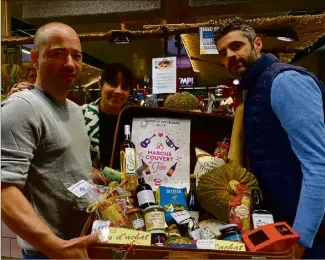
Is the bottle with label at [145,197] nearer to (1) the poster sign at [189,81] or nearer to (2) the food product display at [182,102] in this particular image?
(2) the food product display at [182,102]

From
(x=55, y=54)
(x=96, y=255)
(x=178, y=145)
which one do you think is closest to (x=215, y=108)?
(x=178, y=145)

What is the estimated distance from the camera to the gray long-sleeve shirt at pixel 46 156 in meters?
1.27

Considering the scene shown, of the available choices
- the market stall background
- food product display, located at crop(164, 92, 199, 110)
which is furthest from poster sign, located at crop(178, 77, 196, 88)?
food product display, located at crop(164, 92, 199, 110)

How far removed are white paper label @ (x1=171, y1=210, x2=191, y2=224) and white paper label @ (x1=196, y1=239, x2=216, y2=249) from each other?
20 centimetres

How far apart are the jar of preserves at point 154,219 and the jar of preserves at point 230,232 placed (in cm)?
19

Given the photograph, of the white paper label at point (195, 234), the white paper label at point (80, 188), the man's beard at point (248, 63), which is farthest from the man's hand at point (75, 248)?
the man's beard at point (248, 63)

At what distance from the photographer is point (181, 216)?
147 centimetres

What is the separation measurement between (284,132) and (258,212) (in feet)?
0.93

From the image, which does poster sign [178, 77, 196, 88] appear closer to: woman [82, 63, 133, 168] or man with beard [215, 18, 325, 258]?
woman [82, 63, 133, 168]

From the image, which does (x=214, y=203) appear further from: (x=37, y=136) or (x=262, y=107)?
(x=37, y=136)

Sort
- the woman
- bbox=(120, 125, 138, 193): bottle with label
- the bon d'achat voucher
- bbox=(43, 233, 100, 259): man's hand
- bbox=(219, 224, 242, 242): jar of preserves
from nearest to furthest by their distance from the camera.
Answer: bbox=(43, 233, 100, 259): man's hand → bbox=(219, 224, 242, 242): jar of preserves → bbox=(120, 125, 138, 193): bottle with label → the bon d'achat voucher → the woman

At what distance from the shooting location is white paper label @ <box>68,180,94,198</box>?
1388mm

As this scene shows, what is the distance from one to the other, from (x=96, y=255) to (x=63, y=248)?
10cm

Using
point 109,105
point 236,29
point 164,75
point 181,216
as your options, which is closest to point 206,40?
point 164,75
